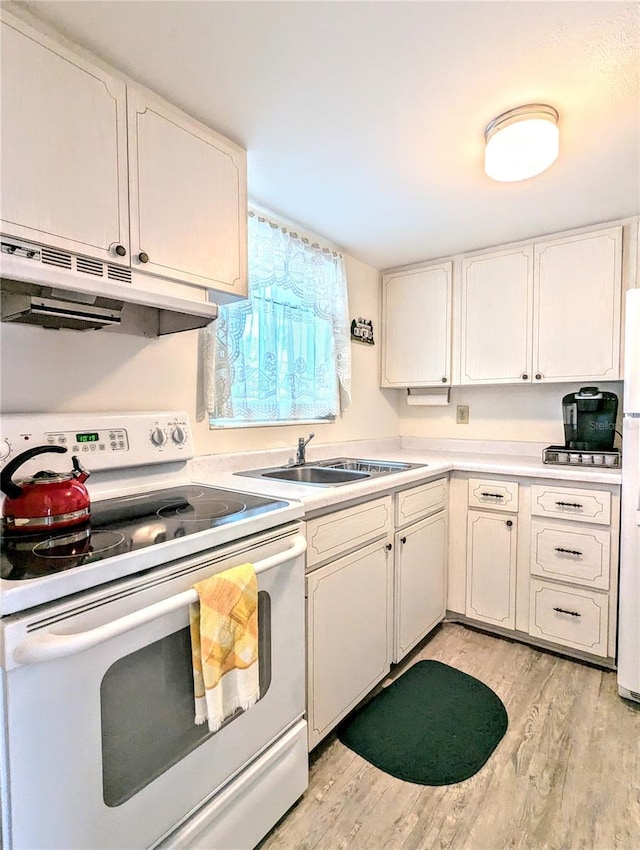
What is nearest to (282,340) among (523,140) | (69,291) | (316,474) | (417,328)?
(316,474)

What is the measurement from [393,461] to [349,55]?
5.66 feet

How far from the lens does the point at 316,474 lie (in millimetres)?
2154

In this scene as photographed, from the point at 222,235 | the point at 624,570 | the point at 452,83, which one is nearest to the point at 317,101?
the point at 452,83

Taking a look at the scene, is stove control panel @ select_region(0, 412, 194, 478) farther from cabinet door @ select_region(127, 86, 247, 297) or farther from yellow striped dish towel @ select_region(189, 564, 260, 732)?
yellow striped dish towel @ select_region(189, 564, 260, 732)

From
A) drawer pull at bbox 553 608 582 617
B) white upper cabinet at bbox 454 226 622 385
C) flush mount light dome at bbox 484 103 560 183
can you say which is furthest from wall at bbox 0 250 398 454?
drawer pull at bbox 553 608 582 617

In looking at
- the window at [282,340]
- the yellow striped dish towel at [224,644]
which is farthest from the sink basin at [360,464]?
the yellow striped dish towel at [224,644]

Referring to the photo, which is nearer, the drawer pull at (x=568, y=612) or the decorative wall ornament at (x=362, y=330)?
the drawer pull at (x=568, y=612)

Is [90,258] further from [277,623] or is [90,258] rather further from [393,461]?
[393,461]

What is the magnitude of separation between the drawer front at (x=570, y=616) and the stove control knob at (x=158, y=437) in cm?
186

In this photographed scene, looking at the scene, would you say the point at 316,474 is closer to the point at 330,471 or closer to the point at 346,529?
the point at 330,471

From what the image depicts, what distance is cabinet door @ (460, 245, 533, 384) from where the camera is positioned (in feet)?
7.95

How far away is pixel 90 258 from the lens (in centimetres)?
118

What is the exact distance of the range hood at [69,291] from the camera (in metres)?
1.01

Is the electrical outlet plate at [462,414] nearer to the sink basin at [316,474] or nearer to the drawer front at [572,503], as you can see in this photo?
the drawer front at [572,503]
